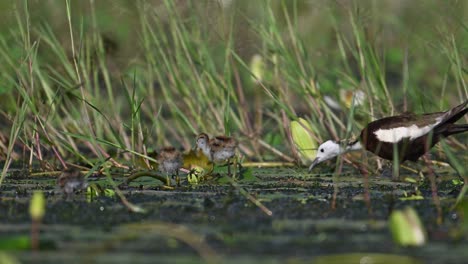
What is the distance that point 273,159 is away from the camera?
849cm

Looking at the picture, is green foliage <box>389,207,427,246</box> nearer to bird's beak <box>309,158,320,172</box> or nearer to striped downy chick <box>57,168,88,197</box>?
striped downy chick <box>57,168,88,197</box>

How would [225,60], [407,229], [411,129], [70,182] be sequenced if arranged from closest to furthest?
[407,229]
[70,182]
[411,129]
[225,60]

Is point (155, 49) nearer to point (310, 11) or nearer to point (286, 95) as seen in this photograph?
point (286, 95)

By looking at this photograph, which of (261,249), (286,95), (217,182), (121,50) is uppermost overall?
(121,50)

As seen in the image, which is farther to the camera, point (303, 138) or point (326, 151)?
point (303, 138)

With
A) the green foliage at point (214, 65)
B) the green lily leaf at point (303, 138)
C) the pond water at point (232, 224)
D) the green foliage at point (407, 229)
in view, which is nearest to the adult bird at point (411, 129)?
the green foliage at point (214, 65)

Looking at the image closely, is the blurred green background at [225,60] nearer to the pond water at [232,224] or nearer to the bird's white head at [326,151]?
the bird's white head at [326,151]

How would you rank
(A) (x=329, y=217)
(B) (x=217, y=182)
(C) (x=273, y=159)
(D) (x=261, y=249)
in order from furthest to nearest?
(C) (x=273, y=159)
(B) (x=217, y=182)
(A) (x=329, y=217)
(D) (x=261, y=249)

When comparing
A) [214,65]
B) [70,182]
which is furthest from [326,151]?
[70,182]

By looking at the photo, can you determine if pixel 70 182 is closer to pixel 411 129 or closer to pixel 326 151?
pixel 326 151

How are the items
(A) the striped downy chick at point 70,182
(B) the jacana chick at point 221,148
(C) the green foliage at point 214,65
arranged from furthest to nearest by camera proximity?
1. (C) the green foliage at point 214,65
2. (B) the jacana chick at point 221,148
3. (A) the striped downy chick at point 70,182

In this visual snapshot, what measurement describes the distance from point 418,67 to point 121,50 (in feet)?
19.9

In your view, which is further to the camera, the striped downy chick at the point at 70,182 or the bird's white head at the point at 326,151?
the bird's white head at the point at 326,151

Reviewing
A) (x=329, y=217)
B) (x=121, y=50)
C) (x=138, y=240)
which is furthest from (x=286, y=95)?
(x=138, y=240)
